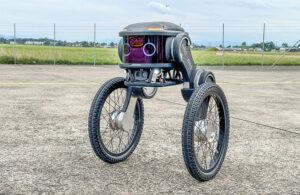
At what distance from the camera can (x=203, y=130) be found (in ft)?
11.4

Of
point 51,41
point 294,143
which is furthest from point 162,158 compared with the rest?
point 51,41

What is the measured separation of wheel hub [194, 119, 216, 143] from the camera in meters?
3.44

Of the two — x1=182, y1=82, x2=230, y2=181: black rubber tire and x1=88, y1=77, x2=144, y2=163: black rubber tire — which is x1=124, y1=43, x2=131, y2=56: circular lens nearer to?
x1=88, y1=77, x2=144, y2=163: black rubber tire

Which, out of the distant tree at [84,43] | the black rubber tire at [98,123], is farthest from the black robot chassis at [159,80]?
the distant tree at [84,43]

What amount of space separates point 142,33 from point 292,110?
471 centimetres

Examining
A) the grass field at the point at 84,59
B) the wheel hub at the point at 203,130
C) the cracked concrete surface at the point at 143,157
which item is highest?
the grass field at the point at 84,59

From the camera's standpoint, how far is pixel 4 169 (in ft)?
11.7

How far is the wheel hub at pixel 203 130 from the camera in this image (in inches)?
135

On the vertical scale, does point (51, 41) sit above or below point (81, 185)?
above

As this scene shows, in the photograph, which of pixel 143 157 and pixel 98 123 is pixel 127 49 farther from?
pixel 143 157

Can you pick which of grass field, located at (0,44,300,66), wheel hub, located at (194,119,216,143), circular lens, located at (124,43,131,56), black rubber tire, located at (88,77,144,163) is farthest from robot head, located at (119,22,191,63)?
grass field, located at (0,44,300,66)

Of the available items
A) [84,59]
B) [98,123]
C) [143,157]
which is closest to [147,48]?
[98,123]

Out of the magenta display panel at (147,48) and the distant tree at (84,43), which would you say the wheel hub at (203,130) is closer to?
the magenta display panel at (147,48)

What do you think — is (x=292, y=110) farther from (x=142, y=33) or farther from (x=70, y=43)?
(x=70, y=43)
